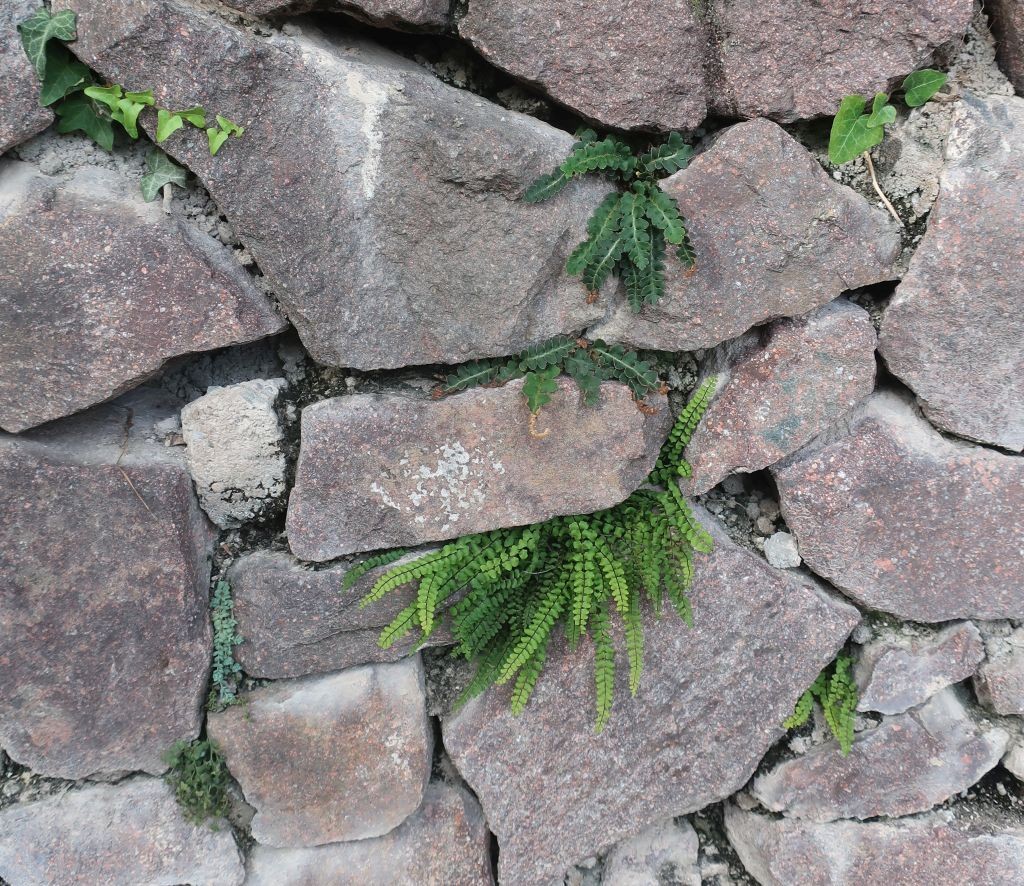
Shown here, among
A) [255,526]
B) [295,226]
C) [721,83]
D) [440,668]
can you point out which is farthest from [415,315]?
[440,668]

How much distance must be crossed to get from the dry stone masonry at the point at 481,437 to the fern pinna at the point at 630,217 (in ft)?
0.24

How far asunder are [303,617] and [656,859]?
204 centimetres

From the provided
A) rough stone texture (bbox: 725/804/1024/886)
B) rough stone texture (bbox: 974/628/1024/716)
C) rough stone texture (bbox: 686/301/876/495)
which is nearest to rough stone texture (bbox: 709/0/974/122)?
rough stone texture (bbox: 686/301/876/495)

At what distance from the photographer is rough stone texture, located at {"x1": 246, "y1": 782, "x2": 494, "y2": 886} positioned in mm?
2715

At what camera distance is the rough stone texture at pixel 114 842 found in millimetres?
2465

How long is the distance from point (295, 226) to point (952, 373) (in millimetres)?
2381

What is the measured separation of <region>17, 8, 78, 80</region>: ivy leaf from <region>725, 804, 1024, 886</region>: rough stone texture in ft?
12.8

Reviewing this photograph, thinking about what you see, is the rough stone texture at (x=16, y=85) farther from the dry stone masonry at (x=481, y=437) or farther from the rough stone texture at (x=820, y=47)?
the rough stone texture at (x=820, y=47)

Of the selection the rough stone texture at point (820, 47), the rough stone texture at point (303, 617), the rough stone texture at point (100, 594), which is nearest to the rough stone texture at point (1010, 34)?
the rough stone texture at point (820, 47)

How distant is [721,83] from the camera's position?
7.22ft

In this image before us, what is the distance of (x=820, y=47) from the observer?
2123 mm

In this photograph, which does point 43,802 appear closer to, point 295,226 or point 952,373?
point 295,226

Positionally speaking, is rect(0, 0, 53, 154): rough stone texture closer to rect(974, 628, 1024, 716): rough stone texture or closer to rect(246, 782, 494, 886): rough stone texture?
rect(246, 782, 494, 886): rough stone texture

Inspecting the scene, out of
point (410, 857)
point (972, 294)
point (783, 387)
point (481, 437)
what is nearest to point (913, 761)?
point (783, 387)
